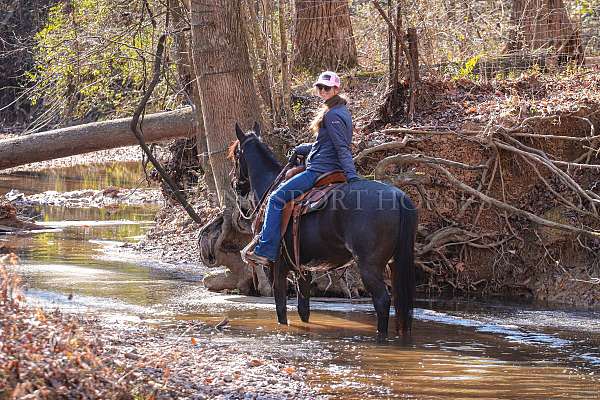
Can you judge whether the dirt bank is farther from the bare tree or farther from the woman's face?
the woman's face

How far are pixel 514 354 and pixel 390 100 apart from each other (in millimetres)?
6672

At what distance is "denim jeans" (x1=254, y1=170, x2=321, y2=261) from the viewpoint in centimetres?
1074

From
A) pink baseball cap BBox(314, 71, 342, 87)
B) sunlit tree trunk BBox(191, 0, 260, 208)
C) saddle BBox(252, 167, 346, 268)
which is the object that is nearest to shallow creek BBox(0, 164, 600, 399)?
saddle BBox(252, 167, 346, 268)

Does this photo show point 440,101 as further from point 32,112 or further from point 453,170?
point 32,112

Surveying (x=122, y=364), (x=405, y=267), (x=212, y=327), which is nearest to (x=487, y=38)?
(x=405, y=267)

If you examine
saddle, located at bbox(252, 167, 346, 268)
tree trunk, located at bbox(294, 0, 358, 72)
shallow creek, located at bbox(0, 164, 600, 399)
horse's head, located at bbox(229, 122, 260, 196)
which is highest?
tree trunk, located at bbox(294, 0, 358, 72)

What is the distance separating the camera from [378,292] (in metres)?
10.3

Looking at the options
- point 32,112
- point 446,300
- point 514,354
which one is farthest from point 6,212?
point 32,112

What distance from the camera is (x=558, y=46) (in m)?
18.2

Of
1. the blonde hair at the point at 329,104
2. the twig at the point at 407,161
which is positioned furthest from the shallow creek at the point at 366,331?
the blonde hair at the point at 329,104

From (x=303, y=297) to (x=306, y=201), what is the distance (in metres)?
1.35

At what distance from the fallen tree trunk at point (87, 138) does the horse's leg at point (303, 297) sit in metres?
5.96

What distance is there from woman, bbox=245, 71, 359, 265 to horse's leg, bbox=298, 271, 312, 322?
49 cm

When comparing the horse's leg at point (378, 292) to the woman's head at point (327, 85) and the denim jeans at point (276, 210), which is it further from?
the woman's head at point (327, 85)
